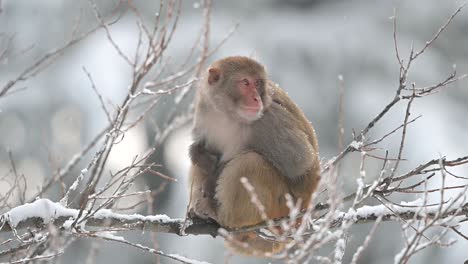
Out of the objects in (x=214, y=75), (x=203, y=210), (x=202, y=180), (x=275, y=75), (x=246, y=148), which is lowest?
(x=203, y=210)

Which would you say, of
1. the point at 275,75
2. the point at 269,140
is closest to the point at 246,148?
the point at 269,140

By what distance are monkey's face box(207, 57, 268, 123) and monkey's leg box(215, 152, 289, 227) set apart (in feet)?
1.15

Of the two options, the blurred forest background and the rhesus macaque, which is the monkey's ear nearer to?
the rhesus macaque

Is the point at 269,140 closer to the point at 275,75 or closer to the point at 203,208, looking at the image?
the point at 203,208

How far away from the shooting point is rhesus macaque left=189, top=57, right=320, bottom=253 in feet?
18.6

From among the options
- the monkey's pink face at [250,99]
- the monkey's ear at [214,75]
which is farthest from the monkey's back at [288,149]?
the monkey's ear at [214,75]

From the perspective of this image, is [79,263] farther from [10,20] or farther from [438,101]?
[438,101]

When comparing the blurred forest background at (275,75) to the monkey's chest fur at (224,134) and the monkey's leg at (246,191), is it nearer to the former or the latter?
the monkey's chest fur at (224,134)

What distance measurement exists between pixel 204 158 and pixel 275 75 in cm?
1187

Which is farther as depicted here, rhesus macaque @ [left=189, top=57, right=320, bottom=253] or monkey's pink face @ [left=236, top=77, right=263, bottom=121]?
monkey's pink face @ [left=236, top=77, right=263, bottom=121]

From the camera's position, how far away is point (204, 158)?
6047 mm

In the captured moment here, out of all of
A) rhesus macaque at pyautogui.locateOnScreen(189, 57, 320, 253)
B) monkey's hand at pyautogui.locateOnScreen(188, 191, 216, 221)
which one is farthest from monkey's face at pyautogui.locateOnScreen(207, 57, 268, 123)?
monkey's hand at pyautogui.locateOnScreen(188, 191, 216, 221)

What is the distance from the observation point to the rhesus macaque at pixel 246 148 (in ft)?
18.6

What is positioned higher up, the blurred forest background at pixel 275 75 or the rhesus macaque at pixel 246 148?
the blurred forest background at pixel 275 75
